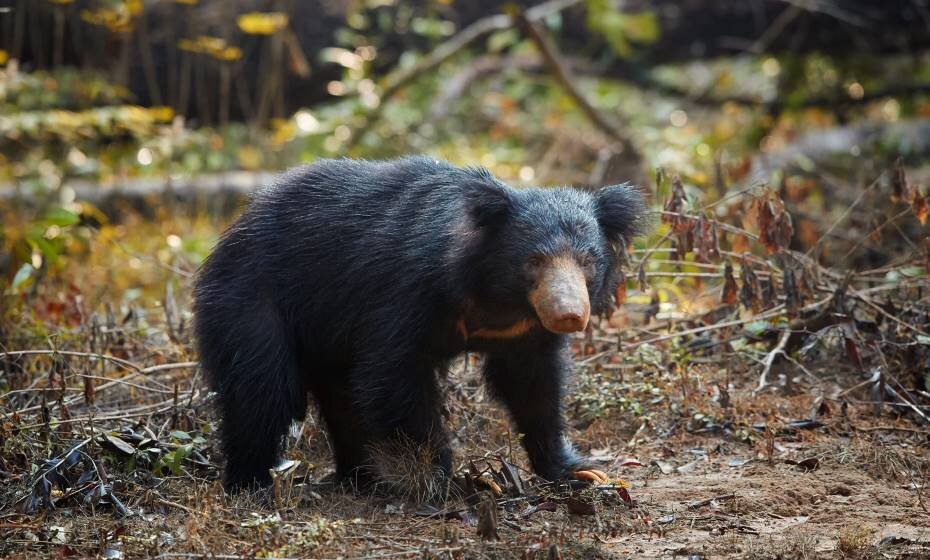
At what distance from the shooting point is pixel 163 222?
941 centimetres

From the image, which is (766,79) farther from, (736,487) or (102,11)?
(736,487)

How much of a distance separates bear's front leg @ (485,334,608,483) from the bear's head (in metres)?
0.36

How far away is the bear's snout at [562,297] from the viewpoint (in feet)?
12.3

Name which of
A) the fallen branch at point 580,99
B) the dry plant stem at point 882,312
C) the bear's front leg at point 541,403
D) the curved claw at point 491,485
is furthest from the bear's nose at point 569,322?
the fallen branch at point 580,99

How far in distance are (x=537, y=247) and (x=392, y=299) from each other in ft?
2.13

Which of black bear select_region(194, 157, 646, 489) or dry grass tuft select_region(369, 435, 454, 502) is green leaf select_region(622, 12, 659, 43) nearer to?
black bear select_region(194, 157, 646, 489)

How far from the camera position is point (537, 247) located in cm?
402

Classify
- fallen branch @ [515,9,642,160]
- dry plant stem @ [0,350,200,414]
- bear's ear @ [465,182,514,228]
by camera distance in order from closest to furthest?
bear's ear @ [465,182,514,228], dry plant stem @ [0,350,200,414], fallen branch @ [515,9,642,160]

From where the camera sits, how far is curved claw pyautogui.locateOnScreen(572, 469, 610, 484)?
14.6 ft

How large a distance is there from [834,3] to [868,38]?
2.30 ft

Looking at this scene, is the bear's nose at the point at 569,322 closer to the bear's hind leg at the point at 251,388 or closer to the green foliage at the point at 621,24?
the bear's hind leg at the point at 251,388

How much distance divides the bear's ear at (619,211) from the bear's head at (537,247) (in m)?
0.01

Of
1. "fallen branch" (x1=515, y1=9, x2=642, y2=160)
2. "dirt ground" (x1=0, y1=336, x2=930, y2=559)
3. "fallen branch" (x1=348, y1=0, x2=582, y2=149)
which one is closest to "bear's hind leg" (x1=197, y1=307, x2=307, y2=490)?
"dirt ground" (x1=0, y1=336, x2=930, y2=559)

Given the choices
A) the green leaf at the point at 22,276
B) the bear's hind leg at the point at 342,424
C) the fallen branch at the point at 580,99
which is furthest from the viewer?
the fallen branch at the point at 580,99
